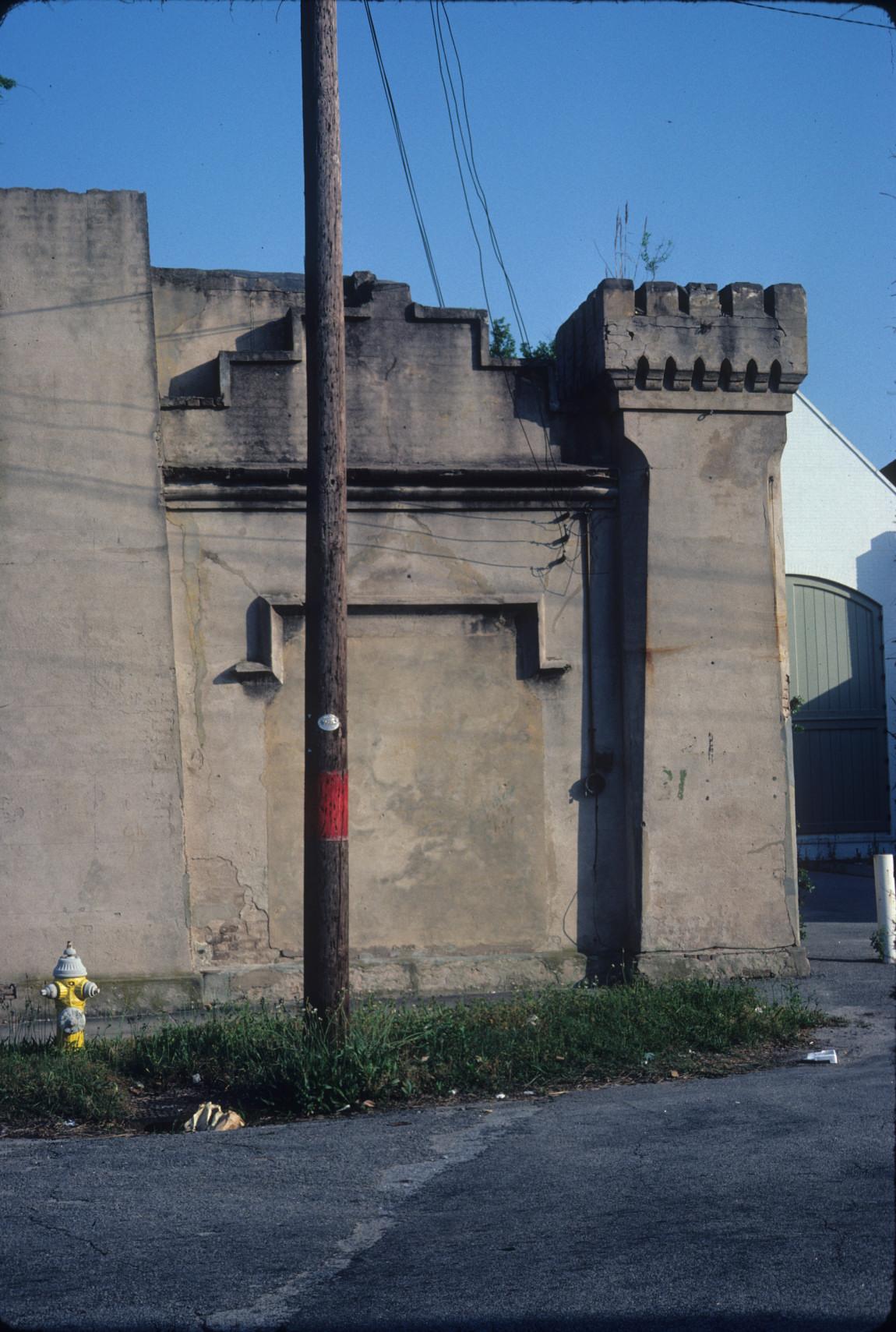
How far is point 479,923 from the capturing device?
35.9ft

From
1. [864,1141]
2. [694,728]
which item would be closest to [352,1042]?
[864,1141]

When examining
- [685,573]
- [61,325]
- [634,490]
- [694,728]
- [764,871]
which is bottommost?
[764,871]

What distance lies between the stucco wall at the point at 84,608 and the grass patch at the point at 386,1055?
62.6 inches

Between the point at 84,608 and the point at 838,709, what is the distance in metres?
16.2

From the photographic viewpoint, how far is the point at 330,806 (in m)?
7.99

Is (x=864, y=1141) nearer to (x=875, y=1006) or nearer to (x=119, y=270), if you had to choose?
(x=875, y=1006)

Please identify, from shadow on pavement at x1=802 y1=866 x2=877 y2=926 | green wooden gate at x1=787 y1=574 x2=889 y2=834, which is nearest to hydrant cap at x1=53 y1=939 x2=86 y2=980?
shadow on pavement at x1=802 y1=866 x2=877 y2=926

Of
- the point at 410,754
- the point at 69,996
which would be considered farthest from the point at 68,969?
the point at 410,754

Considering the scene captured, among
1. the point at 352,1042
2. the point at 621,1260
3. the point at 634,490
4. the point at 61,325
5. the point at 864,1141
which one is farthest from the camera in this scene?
the point at 634,490

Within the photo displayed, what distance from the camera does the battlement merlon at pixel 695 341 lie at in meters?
11.1

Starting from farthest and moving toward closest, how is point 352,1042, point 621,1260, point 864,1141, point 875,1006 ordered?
1. point 875,1006
2. point 352,1042
3. point 864,1141
4. point 621,1260

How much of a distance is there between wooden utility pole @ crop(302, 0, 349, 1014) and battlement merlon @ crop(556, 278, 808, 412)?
359cm

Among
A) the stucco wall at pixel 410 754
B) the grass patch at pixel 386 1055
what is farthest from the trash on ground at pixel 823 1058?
the stucco wall at pixel 410 754

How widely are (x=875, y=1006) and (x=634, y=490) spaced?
4672mm
